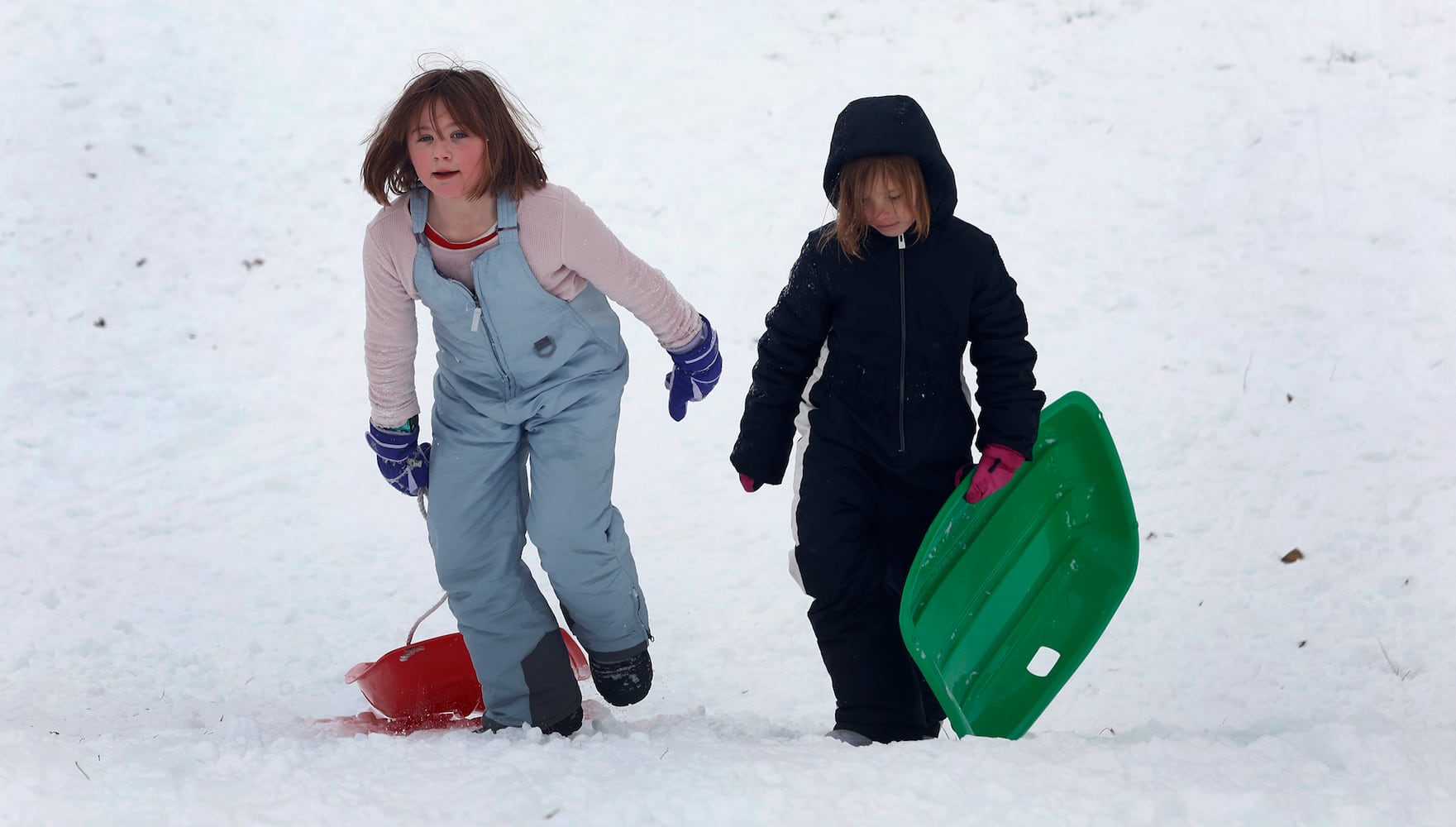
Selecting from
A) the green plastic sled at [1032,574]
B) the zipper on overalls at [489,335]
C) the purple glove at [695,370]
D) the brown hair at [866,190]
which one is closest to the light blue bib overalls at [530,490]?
the zipper on overalls at [489,335]

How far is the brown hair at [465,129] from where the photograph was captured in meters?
2.27

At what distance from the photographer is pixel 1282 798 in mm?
2004

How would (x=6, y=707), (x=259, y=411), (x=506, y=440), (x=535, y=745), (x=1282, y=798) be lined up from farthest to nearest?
(x=259, y=411)
(x=6, y=707)
(x=506, y=440)
(x=535, y=745)
(x=1282, y=798)

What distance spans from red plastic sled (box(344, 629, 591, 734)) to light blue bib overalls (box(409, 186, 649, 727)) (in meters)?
0.16

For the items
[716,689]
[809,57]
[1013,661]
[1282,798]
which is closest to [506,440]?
[716,689]

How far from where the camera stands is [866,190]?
2250 mm

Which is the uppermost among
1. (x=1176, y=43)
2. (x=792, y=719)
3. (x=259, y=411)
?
(x=1176, y=43)

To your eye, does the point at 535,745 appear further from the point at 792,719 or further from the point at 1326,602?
the point at 1326,602

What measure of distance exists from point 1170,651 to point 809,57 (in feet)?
11.2

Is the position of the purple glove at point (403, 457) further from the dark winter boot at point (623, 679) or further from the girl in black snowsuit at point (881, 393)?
the girl in black snowsuit at point (881, 393)

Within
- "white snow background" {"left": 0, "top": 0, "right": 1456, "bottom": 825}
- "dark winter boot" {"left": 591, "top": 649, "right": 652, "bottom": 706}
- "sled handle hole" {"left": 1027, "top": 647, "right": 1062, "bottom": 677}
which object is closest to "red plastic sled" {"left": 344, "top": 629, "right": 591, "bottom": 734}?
"dark winter boot" {"left": 591, "top": 649, "right": 652, "bottom": 706}

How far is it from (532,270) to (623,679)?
1035mm

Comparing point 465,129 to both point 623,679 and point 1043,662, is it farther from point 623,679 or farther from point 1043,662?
point 1043,662

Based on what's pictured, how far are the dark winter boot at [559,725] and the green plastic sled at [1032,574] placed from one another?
840 mm
